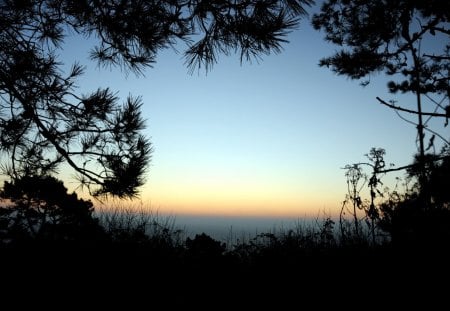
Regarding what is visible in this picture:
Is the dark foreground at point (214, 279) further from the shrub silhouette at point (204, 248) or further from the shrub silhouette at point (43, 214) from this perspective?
the shrub silhouette at point (43, 214)

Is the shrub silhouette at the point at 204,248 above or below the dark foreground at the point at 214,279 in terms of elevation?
above

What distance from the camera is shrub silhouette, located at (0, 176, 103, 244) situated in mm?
3518

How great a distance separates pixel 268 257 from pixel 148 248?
129cm

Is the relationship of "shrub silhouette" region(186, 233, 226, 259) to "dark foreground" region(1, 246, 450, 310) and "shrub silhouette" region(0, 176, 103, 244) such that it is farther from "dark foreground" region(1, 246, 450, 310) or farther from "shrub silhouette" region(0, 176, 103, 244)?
"shrub silhouette" region(0, 176, 103, 244)

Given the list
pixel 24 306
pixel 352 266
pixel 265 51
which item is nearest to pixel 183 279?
pixel 24 306

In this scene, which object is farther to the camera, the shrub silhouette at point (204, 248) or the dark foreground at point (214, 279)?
the shrub silhouette at point (204, 248)

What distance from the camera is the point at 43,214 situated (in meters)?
3.83

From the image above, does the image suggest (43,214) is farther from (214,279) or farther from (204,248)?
(214,279)

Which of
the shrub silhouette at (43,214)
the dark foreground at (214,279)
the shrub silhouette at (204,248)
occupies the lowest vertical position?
the dark foreground at (214,279)

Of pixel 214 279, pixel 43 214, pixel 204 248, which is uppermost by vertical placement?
pixel 43 214

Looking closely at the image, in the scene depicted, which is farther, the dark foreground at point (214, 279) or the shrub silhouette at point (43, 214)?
the shrub silhouette at point (43, 214)

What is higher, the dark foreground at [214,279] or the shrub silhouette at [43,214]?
the shrub silhouette at [43,214]

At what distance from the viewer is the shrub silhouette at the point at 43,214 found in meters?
3.52

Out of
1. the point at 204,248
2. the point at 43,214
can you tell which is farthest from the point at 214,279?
the point at 43,214
